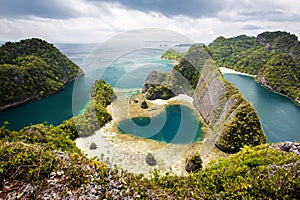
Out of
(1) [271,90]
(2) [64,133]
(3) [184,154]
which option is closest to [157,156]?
(3) [184,154]

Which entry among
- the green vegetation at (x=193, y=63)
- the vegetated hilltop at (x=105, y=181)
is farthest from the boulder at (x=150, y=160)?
the green vegetation at (x=193, y=63)

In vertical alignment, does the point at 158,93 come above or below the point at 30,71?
below

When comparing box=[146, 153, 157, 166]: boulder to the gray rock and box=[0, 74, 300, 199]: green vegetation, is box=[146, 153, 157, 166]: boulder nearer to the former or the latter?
the gray rock

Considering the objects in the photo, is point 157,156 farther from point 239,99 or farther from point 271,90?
point 271,90

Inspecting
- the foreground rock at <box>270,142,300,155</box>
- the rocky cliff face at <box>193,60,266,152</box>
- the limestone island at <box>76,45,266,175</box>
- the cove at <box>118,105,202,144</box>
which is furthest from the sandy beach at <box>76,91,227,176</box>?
the foreground rock at <box>270,142,300,155</box>

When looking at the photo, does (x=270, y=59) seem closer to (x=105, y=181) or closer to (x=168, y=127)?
(x=168, y=127)

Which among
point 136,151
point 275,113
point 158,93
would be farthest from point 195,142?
point 275,113
